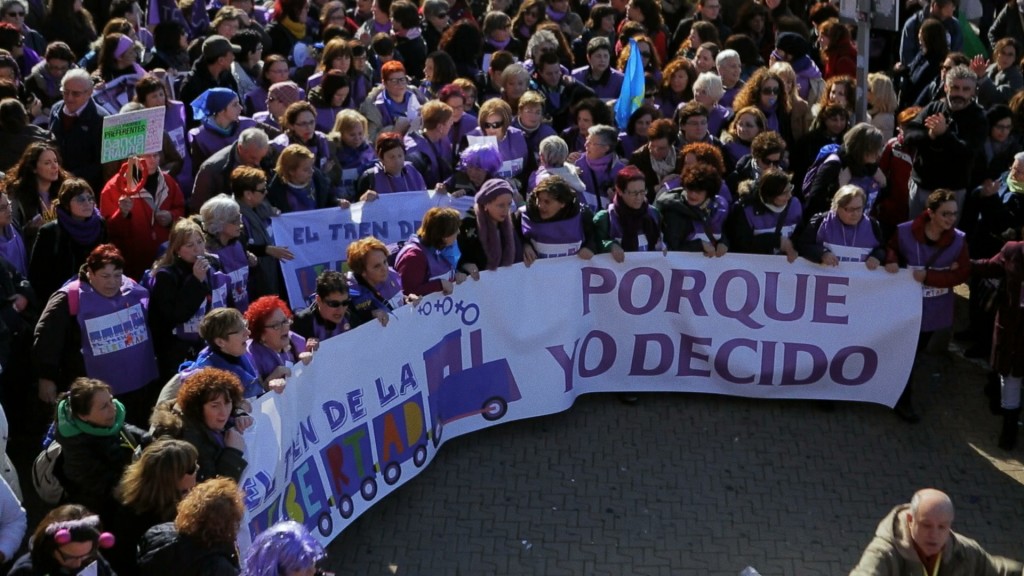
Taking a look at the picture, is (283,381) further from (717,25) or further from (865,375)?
(717,25)

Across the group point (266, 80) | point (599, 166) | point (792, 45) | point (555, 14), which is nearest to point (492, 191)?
point (599, 166)

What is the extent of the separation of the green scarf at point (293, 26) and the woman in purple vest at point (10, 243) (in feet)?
19.7

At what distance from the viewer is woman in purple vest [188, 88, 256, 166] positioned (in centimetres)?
1058

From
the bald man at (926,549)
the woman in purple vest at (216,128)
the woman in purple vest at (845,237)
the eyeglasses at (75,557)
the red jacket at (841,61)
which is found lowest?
the bald man at (926,549)

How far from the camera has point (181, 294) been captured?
27.1 ft

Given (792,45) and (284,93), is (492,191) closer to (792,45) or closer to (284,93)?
(284,93)

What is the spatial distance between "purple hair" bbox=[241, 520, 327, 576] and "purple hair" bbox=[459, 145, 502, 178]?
4.80 m

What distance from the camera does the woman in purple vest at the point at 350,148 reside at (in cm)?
1052

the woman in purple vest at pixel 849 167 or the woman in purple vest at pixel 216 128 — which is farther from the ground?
the woman in purple vest at pixel 216 128

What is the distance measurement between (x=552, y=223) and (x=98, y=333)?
3.08 metres

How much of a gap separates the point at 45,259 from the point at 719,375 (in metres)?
4.63

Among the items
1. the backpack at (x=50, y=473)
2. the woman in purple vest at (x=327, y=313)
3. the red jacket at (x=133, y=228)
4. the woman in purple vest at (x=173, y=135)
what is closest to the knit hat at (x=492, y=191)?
the woman in purple vest at (x=327, y=313)

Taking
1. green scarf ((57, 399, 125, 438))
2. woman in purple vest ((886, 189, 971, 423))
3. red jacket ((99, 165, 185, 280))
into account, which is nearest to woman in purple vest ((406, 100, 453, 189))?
red jacket ((99, 165, 185, 280))

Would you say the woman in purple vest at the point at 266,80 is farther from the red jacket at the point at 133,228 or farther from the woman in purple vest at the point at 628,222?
the woman in purple vest at the point at 628,222
